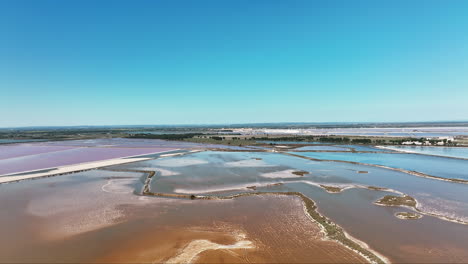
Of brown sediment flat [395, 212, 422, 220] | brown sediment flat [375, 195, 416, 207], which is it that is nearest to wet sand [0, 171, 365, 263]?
brown sediment flat [395, 212, 422, 220]

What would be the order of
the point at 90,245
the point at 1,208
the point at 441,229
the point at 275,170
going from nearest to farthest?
the point at 90,245 < the point at 441,229 < the point at 1,208 < the point at 275,170

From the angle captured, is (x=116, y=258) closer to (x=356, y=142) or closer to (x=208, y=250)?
(x=208, y=250)

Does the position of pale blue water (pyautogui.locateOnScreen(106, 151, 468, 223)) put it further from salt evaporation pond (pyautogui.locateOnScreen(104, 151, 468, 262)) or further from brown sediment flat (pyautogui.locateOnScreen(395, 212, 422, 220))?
brown sediment flat (pyautogui.locateOnScreen(395, 212, 422, 220))

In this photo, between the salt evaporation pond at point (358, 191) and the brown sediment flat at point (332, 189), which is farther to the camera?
the brown sediment flat at point (332, 189)

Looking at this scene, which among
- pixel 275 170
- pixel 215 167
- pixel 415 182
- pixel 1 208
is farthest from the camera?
pixel 215 167

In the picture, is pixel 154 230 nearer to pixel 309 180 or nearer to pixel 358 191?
pixel 309 180

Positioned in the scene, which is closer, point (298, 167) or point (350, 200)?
point (350, 200)

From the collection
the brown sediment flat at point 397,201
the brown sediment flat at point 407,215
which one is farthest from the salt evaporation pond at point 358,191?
the brown sediment flat at point 397,201

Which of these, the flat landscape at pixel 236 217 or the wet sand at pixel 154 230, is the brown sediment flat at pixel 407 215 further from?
the wet sand at pixel 154 230

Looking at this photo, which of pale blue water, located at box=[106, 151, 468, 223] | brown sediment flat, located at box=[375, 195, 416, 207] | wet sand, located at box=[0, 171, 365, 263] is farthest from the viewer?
pale blue water, located at box=[106, 151, 468, 223]

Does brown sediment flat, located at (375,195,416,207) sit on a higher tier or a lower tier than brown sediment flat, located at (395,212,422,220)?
higher

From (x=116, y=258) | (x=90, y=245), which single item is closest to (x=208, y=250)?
(x=116, y=258)
